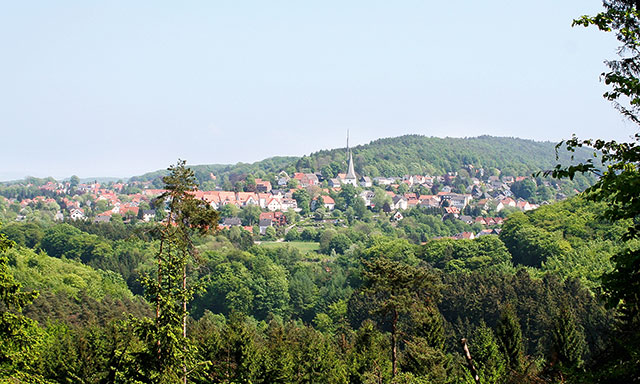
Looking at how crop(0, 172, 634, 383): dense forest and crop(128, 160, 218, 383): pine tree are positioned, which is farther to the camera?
crop(0, 172, 634, 383): dense forest

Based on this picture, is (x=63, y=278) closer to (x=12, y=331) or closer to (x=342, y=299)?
(x=342, y=299)

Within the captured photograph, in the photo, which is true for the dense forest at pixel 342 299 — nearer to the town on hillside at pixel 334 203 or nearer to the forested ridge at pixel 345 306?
the forested ridge at pixel 345 306

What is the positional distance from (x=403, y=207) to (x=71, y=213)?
222ft

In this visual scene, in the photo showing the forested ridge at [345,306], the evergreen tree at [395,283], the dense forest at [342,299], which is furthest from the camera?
the forested ridge at [345,306]

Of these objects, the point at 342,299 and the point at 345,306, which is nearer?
the point at 345,306

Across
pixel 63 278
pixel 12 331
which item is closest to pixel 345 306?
pixel 63 278

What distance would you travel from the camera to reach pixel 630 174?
7.25m

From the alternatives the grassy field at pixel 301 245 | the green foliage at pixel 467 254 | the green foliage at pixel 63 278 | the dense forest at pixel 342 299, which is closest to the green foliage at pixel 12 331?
the dense forest at pixel 342 299

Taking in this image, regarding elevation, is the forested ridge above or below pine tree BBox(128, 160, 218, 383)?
below

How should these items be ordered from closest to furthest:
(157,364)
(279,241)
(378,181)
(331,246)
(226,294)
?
(157,364), (226,294), (331,246), (279,241), (378,181)

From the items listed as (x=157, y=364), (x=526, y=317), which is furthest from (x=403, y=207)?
(x=157, y=364)

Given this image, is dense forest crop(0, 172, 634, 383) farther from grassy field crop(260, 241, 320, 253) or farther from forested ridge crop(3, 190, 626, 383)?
grassy field crop(260, 241, 320, 253)

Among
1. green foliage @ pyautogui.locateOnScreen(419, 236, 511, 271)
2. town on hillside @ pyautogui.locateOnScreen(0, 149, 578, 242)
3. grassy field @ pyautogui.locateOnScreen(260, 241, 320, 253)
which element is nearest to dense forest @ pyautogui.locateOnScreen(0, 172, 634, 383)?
green foliage @ pyautogui.locateOnScreen(419, 236, 511, 271)

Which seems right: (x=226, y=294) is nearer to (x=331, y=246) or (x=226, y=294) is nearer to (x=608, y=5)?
(x=331, y=246)
